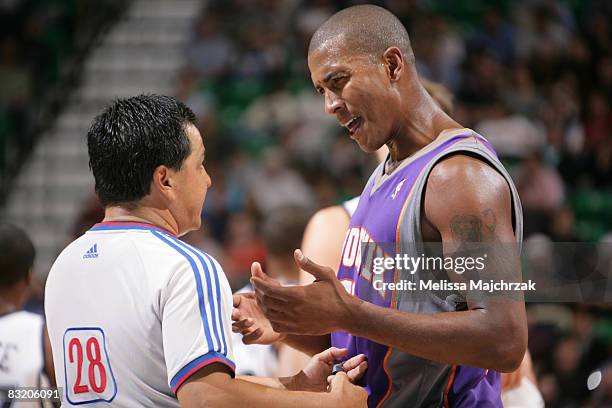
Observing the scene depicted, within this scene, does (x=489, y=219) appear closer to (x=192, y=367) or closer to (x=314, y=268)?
(x=314, y=268)

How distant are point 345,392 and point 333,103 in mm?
895

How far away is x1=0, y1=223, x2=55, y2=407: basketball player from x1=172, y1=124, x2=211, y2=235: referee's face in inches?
50.5

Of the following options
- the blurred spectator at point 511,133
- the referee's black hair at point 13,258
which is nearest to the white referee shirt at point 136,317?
the referee's black hair at point 13,258

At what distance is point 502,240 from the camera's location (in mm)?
2395

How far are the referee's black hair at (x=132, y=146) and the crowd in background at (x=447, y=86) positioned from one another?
422cm

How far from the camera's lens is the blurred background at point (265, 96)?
326 inches

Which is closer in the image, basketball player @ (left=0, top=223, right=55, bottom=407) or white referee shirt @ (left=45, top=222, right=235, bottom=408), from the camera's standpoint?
white referee shirt @ (left=45, top=222, right=235, bottom=408)

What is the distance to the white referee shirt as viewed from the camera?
2.29m

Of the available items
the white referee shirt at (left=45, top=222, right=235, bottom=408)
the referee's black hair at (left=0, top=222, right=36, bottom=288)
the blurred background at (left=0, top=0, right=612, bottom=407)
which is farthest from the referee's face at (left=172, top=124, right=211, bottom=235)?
the blurred background at (left=0, top=0, right=612, bottom=407)

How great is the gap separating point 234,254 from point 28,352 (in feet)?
12.9

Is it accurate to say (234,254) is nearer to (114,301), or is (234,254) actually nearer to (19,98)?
(19,98)

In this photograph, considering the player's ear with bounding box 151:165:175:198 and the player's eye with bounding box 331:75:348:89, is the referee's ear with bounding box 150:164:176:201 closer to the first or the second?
the player's ear with bounding box 151:165:175:198

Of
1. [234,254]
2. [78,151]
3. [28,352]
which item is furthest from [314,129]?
[28,352]

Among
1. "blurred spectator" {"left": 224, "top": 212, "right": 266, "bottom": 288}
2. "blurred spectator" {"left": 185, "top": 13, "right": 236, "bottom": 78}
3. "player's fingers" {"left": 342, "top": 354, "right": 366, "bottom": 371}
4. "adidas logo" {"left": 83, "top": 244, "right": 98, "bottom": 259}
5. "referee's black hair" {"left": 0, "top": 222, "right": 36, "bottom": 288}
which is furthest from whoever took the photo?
"blurred spectator" {"left": 185, "top": 13, "right": 236, "bottom": 78}
